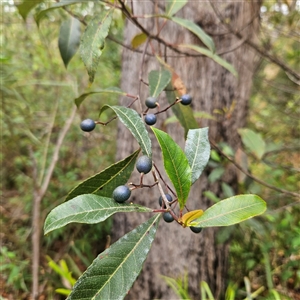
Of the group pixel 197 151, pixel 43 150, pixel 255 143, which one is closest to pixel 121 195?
pixel 197 151

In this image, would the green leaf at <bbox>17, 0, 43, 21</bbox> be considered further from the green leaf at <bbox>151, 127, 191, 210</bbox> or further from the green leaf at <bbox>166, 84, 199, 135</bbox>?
the green leaf at <bbox>151, 127, 191, 210</bbox>

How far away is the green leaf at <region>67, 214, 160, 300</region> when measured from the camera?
47cm

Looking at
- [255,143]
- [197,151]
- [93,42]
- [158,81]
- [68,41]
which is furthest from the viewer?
[255,143]

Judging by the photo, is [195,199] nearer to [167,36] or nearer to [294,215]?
[167,36]

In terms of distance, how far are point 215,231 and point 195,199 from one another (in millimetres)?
220

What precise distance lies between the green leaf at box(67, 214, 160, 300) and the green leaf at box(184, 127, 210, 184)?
0.48 feet

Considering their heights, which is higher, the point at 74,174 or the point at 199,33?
the point at 199,33

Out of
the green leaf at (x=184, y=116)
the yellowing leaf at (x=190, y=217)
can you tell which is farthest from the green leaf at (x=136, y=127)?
the green leaf at (x=184, y=116)

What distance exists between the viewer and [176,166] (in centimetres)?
51

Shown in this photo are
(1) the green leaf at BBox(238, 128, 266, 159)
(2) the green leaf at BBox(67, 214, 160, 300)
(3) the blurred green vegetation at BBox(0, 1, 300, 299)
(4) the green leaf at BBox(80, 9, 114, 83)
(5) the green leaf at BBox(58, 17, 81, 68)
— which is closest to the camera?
(2) the green leaf at BBox(67, 214, 160, 300)

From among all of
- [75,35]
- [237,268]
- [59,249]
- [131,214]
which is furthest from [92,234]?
[75,35]

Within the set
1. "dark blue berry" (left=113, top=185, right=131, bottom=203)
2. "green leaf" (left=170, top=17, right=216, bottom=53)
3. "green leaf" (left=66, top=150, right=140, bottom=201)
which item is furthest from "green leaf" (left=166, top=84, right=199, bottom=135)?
"dark blue berry" (left=113, top=185, right=131, bottom=203)

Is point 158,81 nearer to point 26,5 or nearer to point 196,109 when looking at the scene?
point 26,5

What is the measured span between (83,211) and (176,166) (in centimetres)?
17
